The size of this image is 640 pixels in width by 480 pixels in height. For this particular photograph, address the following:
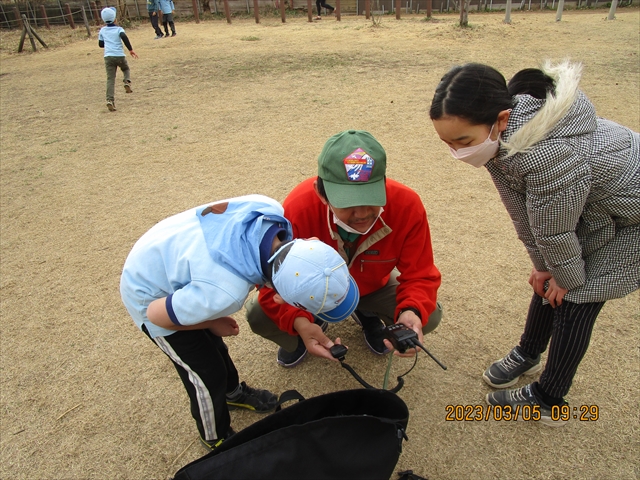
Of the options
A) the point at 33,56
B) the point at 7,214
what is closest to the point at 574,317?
the point at 7,214

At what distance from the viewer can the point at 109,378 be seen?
231 centimetres

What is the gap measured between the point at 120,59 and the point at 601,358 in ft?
24.3

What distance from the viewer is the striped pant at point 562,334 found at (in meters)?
1.65

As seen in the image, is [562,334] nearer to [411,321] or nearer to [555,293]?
[555,293]

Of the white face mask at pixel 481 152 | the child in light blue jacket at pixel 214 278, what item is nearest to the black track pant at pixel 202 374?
the child in light blue jacket at pixel 214 278

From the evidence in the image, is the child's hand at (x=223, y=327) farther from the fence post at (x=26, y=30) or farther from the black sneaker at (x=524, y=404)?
the fence post at (x=26, y=30)

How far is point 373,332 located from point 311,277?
121 centimetres

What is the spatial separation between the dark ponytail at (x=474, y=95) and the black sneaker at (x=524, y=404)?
1216 mm

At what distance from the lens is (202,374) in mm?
1694

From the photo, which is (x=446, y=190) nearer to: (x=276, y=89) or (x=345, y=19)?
(x=276, y=89)

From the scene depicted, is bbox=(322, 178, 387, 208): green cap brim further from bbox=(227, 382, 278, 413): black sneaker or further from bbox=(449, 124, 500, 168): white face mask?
bbox=(227, 382, 278, 413): black sneaker

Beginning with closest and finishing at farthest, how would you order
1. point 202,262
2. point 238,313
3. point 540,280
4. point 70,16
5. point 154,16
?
point 202,262
point 540,280
point 238,313
point 154,16
point 70,16

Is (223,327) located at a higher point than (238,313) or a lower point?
higher

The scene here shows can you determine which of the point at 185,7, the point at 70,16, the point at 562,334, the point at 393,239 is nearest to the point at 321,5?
the point at 185,7
